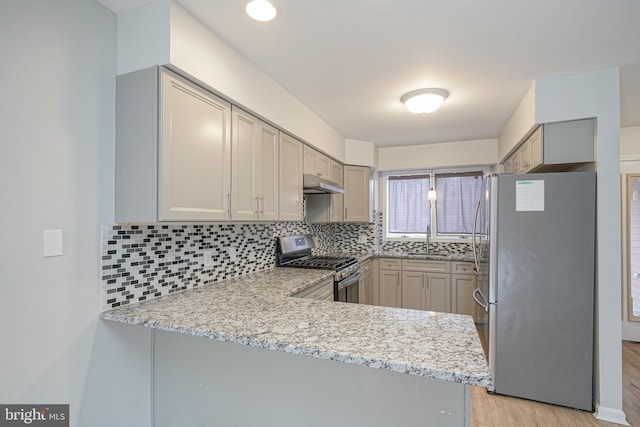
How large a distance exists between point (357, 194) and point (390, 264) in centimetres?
106

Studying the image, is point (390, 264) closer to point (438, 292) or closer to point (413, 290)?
point (413, 290)

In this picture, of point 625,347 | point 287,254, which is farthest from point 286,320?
point 625,347

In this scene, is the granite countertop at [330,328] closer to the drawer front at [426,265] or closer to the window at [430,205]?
the drawer front at [426,265]

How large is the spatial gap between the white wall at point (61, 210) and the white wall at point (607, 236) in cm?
297

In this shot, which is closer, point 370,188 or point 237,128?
point 237,128

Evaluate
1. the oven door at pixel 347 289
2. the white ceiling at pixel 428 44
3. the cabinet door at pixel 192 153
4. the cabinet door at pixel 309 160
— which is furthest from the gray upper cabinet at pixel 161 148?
the oven door at pixel 347 289

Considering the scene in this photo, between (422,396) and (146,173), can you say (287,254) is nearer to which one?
(146,173)

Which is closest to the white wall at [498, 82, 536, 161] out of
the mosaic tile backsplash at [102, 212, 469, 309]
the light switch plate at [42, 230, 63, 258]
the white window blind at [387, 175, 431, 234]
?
the white window blind at [387, 175, 431, 234]

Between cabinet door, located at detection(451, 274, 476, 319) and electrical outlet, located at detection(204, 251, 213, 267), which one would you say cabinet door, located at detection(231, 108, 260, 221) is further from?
cabinet door, located at detection(451, 274, 476, 319)

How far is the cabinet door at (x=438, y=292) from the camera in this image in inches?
155

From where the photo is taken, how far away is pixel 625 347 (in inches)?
132

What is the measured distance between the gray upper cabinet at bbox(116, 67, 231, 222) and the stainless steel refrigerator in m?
2.15

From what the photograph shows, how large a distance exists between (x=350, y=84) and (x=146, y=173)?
1680 millimetres

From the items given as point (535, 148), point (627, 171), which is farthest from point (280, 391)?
point (627, 171)
